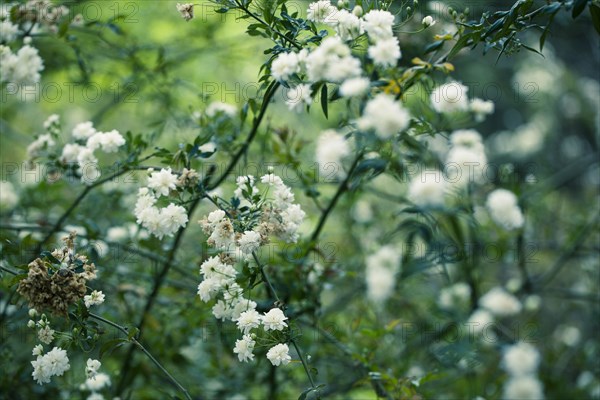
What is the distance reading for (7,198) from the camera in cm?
305

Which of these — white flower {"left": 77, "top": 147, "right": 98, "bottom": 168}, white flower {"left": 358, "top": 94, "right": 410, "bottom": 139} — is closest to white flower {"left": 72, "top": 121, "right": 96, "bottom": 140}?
white flower {"left": 77, "top": 147, "right": 98, "bottom": 168}

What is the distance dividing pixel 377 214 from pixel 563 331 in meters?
1.80

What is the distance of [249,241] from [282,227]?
0.17 metres

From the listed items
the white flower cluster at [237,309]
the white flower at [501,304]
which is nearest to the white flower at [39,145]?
the white flower cluster at [237,309]

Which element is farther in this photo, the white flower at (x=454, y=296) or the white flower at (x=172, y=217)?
the white flower at (x=454, y=296)

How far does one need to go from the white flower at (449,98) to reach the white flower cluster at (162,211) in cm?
94

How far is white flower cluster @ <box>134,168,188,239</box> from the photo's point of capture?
1762mm

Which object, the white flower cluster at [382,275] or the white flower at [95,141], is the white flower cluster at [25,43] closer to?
the white flower at [95,141]

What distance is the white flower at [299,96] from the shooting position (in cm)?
171

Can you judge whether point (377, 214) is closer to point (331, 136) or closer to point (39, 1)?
point (331, 136)

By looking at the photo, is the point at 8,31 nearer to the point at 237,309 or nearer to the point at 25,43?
the point at 25,43

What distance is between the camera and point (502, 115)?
898 cm

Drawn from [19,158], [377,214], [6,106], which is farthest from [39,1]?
[19,158]

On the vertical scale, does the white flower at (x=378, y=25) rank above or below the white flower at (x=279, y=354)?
above
